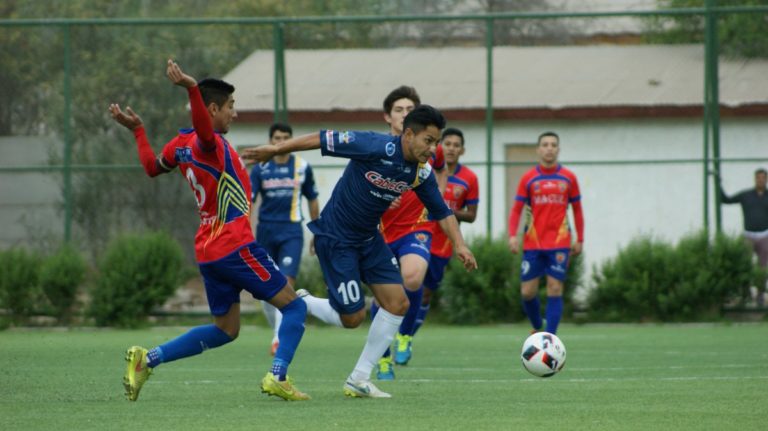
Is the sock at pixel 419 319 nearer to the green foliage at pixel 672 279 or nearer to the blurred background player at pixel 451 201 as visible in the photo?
the blurred background player at pixel 451 201

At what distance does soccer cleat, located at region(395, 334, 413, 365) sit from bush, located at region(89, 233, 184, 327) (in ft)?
20.0

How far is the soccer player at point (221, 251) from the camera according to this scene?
733cm

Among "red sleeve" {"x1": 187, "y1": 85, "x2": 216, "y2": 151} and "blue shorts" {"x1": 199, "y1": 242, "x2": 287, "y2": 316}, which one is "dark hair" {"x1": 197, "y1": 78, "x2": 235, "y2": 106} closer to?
"red sleeve" {"x1": 187, "y1": 85, "x2": 216, "y2": 151}

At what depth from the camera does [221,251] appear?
733cm

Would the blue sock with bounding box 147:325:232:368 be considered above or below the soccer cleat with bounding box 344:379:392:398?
above

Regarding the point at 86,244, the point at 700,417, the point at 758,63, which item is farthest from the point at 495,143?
the point at 700,417

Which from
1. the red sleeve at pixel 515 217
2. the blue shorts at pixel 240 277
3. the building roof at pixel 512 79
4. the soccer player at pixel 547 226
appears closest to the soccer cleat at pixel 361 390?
the blue shorts at pixel 240 277

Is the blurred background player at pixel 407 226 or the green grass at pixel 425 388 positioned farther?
the blurred background player at pixel 407 226

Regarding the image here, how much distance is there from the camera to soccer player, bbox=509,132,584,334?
1252 cm

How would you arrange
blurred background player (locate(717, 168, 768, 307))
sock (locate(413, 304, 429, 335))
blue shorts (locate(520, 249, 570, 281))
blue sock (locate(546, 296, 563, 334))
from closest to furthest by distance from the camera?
sock (locate(413, 304, 429, 335)) → blue sock (locate(546, 296, 563, 334)) → blue shorts (locate(520, 249, 570, 281)) → blurred background player (locate(717, 168, 768, 307))

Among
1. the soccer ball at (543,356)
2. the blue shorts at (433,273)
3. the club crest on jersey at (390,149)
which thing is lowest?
the soccer ball at (543,356)

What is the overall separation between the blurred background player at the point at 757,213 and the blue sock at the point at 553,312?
4.54 meters

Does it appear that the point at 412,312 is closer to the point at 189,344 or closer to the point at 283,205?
the point at 283,205

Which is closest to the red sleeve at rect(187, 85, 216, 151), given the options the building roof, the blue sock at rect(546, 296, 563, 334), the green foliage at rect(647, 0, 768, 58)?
the blue sock at rect(546, 296, 563, 334)
